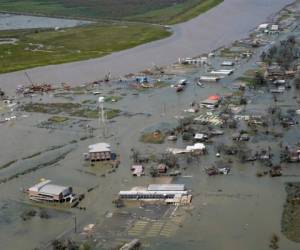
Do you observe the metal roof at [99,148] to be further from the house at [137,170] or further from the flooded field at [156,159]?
the house at [137,170]

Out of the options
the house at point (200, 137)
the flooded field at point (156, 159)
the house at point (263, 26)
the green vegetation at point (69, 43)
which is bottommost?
the flooded field at point (156, 159)

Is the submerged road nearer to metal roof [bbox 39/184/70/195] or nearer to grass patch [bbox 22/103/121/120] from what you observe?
grass patch [bbox 22/103/121/120]

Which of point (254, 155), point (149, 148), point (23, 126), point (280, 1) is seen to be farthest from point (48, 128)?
point (280, 1)

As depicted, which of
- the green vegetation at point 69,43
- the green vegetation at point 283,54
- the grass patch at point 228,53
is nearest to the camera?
the green vegetation at point 283,54

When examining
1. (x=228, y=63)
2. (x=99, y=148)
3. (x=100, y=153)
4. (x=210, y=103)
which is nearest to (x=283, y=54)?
(x=228, y=63)

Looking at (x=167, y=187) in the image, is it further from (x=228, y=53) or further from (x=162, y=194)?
(x=228, y=53)

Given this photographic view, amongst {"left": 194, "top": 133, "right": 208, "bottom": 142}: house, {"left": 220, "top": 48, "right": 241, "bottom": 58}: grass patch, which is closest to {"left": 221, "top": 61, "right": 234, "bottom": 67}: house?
{"left": 220, "top": 48, "right": 241, "bottom": 58}: grass patch

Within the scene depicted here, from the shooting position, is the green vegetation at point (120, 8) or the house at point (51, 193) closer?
the house at point (51, 193)

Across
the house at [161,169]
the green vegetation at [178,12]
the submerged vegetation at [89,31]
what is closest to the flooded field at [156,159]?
the house at [161,169]

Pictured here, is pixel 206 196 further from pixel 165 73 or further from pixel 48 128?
pixel 165 73
